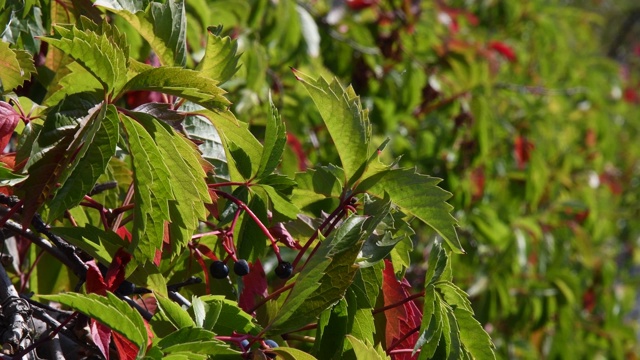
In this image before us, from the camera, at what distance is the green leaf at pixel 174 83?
2.39ft

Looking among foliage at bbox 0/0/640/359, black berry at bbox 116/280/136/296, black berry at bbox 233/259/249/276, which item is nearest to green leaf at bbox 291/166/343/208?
foliage at bbox 0/0/640/359

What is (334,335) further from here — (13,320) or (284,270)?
(13,320)

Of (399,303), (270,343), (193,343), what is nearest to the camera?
(193,343)

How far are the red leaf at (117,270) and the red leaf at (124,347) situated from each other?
57mm

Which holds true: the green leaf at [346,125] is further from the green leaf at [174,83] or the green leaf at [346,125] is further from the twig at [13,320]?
the twig at [13,320]

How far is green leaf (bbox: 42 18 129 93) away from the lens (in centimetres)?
69

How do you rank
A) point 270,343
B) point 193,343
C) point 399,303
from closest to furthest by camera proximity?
point 193,343, point 270,343, point 399,303

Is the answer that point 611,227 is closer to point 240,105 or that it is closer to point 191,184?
point 240,105

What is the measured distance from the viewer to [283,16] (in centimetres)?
191

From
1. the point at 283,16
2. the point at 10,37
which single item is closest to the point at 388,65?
the point at 283,16

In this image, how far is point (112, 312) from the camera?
0.65 meters

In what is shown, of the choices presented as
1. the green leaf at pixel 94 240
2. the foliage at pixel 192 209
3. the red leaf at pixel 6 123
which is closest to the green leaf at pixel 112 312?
the foliage at pixel 192 209

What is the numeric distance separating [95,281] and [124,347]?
0.07m

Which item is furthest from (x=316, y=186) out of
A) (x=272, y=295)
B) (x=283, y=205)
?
(x=272, y=295)
